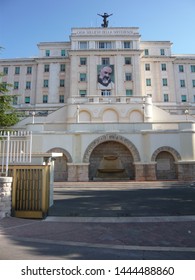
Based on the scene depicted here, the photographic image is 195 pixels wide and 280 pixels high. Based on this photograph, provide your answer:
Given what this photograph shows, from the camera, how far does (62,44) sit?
4500 cm

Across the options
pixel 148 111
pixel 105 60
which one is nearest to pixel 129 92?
pixel 105 60

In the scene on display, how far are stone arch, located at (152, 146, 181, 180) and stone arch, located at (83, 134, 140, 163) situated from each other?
221 cm

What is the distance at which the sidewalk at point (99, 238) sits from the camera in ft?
14.5

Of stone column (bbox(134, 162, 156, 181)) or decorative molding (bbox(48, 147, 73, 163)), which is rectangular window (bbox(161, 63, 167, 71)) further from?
decorative molding (bbox(48, 147, 73, 163))

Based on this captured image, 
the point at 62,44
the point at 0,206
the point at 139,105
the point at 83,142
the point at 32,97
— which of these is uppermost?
the point at 62,44

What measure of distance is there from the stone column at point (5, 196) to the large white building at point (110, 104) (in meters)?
14.0

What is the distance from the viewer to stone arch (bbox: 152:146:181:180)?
22.1 meters

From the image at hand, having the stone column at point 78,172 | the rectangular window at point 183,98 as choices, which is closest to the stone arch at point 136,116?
the stone column at point 78,172

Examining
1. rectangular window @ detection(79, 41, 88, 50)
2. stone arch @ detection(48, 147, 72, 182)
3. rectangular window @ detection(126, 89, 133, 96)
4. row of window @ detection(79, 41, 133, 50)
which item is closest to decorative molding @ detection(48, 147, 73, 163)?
stone arch @ detection(48, 147, 72, 182)

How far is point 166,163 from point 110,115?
9985 mm

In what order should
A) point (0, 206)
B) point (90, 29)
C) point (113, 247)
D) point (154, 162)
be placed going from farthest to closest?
1. point (90, 29)
2. point (154, 162)
3. point (0, 206)
4. point (113, 247)
